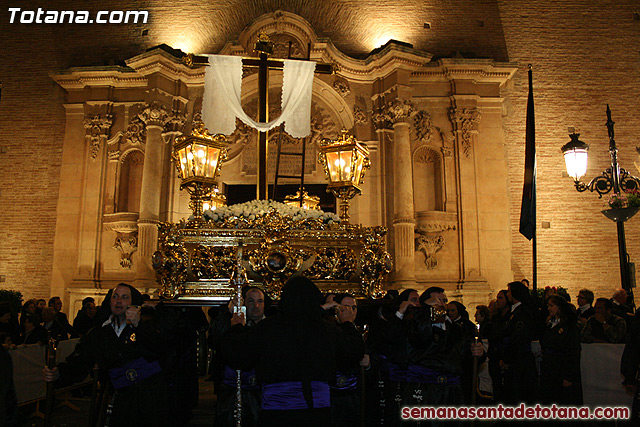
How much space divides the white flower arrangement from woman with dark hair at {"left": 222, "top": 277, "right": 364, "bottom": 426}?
119 inches

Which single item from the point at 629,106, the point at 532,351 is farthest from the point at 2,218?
the point at 629,106

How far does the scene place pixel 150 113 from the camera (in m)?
13.2

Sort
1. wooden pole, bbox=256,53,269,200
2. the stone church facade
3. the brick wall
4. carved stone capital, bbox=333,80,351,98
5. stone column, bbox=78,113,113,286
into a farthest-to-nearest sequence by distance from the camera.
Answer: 1. the brick wall
2. carved stone capital, bbox=333,80,351,98
3. stone column, bbox=78,113,113,286
4. the stone church facade
5. wooden pole, bbox=256,53,269,200

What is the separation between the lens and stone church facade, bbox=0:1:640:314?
13.2 meters

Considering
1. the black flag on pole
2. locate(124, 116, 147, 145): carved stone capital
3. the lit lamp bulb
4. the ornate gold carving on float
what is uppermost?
locate(124, 116, 147, 145): carved stone capital

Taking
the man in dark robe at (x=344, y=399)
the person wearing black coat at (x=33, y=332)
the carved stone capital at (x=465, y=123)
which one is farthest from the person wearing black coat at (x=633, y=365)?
the carved stone capital at (x=465, y=123)

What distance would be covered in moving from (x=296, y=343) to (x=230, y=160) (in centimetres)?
1165

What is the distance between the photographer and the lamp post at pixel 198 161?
6707mm

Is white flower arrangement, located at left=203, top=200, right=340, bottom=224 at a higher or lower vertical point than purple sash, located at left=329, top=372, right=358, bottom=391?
higher

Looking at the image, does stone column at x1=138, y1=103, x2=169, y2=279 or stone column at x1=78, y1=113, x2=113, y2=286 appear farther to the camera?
stone column at x1=78, y1=113, x2=113, y2=286

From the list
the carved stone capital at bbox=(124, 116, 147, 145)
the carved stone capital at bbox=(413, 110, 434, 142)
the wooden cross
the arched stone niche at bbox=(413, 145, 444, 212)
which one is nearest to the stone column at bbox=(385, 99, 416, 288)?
the carved stone capital at bbox=(413, 110, 434, 142)

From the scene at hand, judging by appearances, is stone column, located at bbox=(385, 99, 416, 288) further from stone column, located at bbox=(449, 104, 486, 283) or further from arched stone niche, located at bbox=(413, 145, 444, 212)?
stone column, located at bbox=(449, 104, 486, 283)

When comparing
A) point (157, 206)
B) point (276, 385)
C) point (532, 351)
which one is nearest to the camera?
point (276, 385)

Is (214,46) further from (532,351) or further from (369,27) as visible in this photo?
(532,351)
